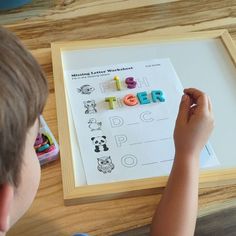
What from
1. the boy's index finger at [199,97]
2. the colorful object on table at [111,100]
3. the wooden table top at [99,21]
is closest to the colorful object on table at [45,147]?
the wooden table top at [99,21]

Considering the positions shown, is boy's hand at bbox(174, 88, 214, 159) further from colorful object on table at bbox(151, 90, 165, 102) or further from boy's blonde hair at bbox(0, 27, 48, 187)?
boy's blonde hair at bbox(0, 27, 48, 187)

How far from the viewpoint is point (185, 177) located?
0.67m

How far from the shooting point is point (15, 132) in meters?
0.49

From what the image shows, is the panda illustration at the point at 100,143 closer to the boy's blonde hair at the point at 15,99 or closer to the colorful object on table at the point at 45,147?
the colorful object on table at the point at 45,147

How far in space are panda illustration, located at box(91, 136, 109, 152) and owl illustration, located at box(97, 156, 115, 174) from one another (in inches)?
0.7

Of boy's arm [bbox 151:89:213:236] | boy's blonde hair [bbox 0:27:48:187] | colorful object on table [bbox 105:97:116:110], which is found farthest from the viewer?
colorful object on table [bbox 105:97:116:110]

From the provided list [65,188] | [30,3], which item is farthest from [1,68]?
[30,3]

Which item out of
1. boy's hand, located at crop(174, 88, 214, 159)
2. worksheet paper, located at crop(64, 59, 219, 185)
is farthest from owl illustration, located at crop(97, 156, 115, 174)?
boy's hand, located at crop(174, 88, 214, 159)

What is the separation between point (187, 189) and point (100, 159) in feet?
0.45

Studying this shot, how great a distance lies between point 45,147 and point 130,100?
17 centimetres

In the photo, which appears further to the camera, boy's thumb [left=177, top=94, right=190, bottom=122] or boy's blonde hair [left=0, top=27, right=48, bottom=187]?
boy's thumb [left=177, top=94, right=190, bottom=122]

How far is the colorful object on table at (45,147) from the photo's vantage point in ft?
2.30

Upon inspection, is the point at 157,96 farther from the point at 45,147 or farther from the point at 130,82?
the point at 45,147

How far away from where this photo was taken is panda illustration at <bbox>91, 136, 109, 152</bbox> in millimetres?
720
